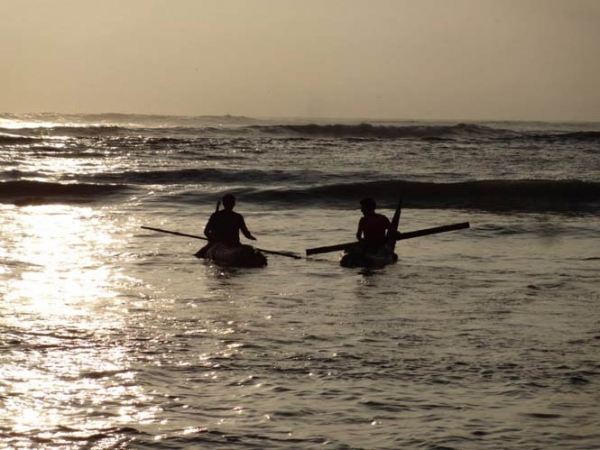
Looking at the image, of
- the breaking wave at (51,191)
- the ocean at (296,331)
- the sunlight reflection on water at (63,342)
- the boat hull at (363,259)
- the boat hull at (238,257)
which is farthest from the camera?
the breaking wave at (51,191)

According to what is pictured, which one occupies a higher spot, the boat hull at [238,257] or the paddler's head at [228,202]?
the paddler's head at [228,202]

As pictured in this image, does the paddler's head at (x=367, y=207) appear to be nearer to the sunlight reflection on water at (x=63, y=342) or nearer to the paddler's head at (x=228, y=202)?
the paddler's head at (x=228, y=202)

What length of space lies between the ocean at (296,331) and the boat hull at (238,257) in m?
0.23

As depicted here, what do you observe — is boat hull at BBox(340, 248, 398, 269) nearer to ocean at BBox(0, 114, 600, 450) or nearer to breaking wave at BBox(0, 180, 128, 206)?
ocean at BBox(0, 114, 600, 450)

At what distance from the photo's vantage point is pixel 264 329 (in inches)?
465

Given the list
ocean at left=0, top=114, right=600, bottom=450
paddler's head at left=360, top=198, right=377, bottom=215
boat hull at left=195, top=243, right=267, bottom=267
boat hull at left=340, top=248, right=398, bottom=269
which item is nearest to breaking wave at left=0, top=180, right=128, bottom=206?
ocean at left=0, top=114, right=600, bottom=450

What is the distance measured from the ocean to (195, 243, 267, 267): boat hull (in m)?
0.23

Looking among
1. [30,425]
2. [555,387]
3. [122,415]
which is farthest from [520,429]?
[30,425]

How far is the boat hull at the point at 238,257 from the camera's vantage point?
1739 centimetres

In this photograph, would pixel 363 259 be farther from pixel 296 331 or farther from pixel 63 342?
pixel 63 342

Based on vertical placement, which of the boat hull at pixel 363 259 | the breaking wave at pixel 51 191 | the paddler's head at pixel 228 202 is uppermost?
the paddler's head at pixel 228 202

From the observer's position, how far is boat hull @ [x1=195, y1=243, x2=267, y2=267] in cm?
1739

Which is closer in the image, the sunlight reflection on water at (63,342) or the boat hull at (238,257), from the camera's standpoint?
the sunlight reflection on water at (63,342)

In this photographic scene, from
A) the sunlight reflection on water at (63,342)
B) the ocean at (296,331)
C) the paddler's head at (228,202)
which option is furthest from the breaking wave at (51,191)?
the paddler's head at (228,202)
